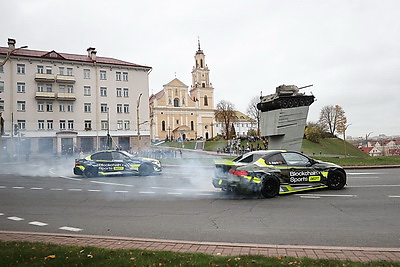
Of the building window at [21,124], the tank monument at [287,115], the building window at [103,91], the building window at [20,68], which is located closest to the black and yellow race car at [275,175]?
the tank monument at [287,115]

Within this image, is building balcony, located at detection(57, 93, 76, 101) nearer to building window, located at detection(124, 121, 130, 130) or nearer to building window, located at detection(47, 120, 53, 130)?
building window, located at detection(47, 120, 53, 130)

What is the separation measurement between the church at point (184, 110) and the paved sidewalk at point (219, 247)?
276ft

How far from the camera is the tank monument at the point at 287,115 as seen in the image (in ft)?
64.4

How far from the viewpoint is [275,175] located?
10.2m

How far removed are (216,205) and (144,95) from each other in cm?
4889

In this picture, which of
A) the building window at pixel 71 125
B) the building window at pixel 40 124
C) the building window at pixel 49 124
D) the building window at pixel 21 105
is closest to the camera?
the building window at pixel 21 105

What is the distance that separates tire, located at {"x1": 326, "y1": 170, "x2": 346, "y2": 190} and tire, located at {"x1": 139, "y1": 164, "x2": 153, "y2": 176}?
975 cm

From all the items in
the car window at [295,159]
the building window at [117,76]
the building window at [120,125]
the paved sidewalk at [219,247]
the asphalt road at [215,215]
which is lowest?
the asphalt road at [215,215]

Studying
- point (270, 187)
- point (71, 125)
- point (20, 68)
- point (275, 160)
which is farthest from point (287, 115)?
point (20, 68)

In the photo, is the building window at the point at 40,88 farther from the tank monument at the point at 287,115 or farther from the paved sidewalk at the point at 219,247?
the paved sidewalk at the point at 219,247

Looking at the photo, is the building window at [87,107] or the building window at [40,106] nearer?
the building window at [40,106]

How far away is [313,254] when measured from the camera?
475 centimetres

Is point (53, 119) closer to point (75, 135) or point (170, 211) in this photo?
point (75, 135)

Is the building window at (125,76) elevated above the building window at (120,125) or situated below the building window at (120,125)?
above
